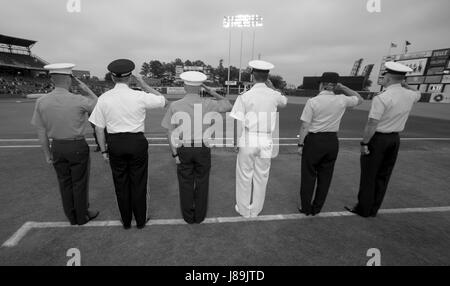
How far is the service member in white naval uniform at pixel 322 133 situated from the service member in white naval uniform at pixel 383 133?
0.37 m

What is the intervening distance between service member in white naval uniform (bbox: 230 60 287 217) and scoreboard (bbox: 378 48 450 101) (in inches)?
1490

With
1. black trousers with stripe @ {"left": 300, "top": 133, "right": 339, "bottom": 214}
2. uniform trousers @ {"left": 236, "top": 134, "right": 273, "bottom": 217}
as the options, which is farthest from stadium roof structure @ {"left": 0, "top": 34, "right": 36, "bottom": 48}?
black trousers with stripe @ {"left": 300, "top": 133, "right": 339, "bottom": 214}

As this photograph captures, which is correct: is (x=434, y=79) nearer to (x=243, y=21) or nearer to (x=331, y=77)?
(x=243, y=21)

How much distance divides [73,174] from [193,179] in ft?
5.11

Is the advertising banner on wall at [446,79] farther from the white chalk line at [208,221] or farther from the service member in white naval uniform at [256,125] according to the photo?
the service member in white naval uniform at [256,125]

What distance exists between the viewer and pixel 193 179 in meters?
3.48

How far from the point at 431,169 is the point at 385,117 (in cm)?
420

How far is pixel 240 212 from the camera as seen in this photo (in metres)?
3.78

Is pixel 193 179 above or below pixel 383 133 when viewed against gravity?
below

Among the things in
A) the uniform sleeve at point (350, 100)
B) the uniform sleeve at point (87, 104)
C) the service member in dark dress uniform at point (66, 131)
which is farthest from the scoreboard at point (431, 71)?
the service member in dark dress uniform at point (66, 131)

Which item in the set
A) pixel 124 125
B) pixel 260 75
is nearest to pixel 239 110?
pixel 260 75

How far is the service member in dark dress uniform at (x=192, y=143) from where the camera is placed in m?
3.22
